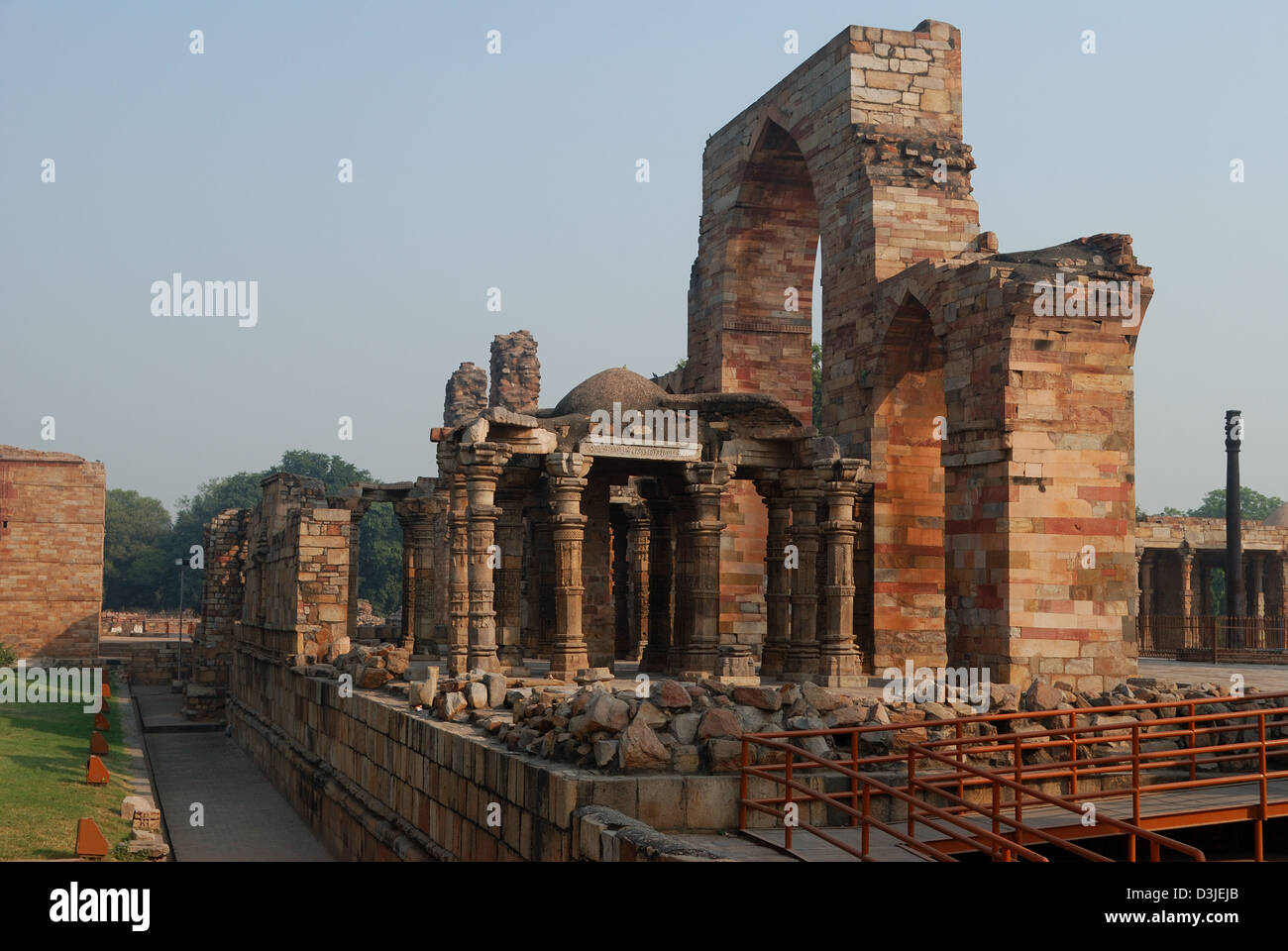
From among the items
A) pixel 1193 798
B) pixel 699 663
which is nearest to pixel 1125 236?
pixel 699 663

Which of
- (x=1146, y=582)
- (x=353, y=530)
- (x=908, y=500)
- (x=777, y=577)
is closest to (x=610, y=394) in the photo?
(x=777, y=577)

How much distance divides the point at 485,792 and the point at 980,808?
4.78m

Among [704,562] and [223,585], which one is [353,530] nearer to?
[223,585]

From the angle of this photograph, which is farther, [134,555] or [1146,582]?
[134,555]

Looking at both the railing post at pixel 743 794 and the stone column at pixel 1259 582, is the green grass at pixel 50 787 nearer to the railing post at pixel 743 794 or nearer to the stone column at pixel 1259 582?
the railing post at pixel 743 794

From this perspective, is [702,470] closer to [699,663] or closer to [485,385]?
[699,663]

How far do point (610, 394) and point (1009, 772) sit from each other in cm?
889

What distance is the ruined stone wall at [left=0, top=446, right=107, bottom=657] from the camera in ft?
141

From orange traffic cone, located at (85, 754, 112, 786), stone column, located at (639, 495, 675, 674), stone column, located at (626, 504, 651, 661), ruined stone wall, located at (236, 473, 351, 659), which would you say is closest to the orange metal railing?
stone column, located at (639, 495, 675, 674)

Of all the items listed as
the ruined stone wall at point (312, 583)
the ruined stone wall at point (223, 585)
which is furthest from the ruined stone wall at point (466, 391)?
the ruined stone wall at point (312, 583)

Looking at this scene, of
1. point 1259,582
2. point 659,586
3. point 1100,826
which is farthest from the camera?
point 1259,582

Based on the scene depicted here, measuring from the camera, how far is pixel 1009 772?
9.73 meters

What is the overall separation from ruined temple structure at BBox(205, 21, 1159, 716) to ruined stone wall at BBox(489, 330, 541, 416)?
1200 centimetres
